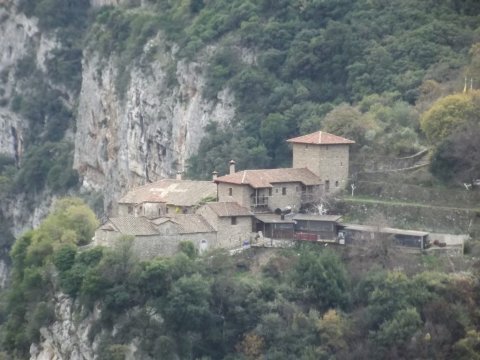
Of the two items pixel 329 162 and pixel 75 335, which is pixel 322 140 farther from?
pixel 75 335

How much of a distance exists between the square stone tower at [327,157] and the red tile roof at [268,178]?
51cm

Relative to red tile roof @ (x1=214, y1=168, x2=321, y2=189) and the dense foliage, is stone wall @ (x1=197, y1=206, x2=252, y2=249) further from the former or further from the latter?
red tile roof @ (x1=214, y1=168, x2=321, y2=189)

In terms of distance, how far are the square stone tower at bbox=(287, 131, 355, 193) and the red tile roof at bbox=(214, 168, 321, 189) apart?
0.51 m

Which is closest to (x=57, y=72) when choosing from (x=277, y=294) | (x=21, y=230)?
(x=21, y=230)

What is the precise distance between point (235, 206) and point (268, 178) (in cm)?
207

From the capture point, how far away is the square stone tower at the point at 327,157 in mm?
82625

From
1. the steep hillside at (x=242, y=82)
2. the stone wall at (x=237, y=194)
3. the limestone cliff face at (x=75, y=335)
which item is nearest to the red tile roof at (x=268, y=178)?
the stone wall at (x=237, y=194)

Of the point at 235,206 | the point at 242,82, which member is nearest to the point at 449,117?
the point at 235,206

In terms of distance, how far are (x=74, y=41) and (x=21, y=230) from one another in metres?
14.0

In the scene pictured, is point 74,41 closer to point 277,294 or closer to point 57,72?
point 57,72

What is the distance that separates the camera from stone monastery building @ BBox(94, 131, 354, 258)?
78.2 m

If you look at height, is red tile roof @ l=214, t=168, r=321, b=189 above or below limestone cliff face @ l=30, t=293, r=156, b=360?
above

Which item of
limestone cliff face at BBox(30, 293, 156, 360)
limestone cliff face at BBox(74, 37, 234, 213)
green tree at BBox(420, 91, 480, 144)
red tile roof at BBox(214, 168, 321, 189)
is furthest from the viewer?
limestone cliff face at BBox(74, 37, 234, 213)

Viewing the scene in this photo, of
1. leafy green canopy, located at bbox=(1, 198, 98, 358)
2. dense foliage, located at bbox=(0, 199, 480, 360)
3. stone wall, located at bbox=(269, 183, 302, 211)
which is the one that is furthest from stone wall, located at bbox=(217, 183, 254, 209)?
leafy green canopy, located at bbox=(1, 198, 98, 358)
